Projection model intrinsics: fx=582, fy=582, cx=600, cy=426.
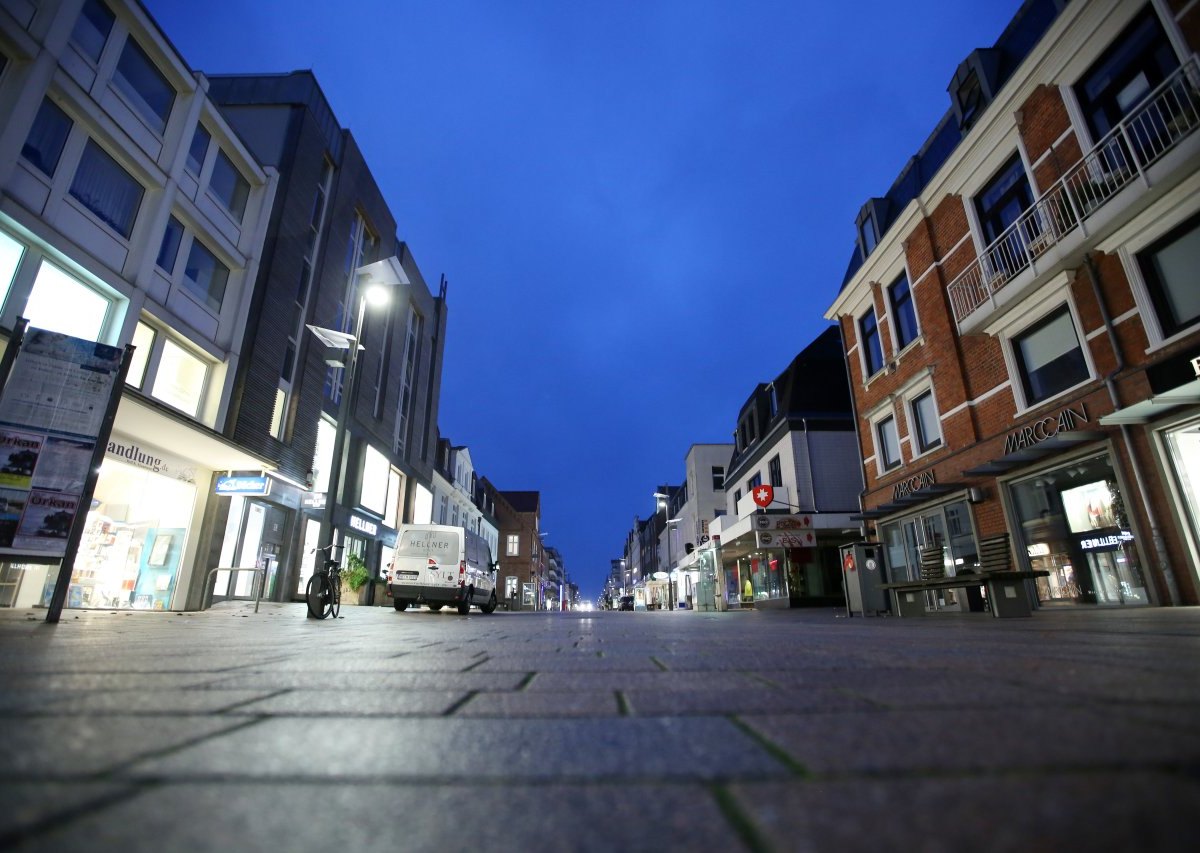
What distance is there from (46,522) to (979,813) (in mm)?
7974

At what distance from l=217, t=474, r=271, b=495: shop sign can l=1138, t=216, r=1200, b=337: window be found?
712 inches

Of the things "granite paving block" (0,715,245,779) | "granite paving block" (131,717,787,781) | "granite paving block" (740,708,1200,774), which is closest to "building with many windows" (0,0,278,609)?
"granite paving block" (0,715,245,779)

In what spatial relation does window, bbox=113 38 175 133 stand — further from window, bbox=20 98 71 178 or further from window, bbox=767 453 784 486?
window, bbox=767 453 784 486

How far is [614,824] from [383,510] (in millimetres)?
28415

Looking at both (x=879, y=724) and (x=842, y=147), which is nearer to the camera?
(x=879, y=724)

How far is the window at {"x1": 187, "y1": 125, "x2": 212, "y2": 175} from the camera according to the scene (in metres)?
15.0

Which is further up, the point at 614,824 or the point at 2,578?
the point at 2,578

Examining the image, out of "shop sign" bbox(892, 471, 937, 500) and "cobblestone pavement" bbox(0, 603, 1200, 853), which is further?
"shop sign" bbox(892, 471, 937, 500)

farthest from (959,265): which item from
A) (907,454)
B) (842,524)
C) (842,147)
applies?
(842,147)

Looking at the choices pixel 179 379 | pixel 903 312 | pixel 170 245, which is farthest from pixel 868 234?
pixel 179 379

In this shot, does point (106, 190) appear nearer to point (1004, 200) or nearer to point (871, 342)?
point (1004, 200)

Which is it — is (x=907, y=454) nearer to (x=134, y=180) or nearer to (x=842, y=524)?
(x=842, y=524)

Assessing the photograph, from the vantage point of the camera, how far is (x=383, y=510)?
27078 millimetres

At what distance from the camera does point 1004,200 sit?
13.0 metres
